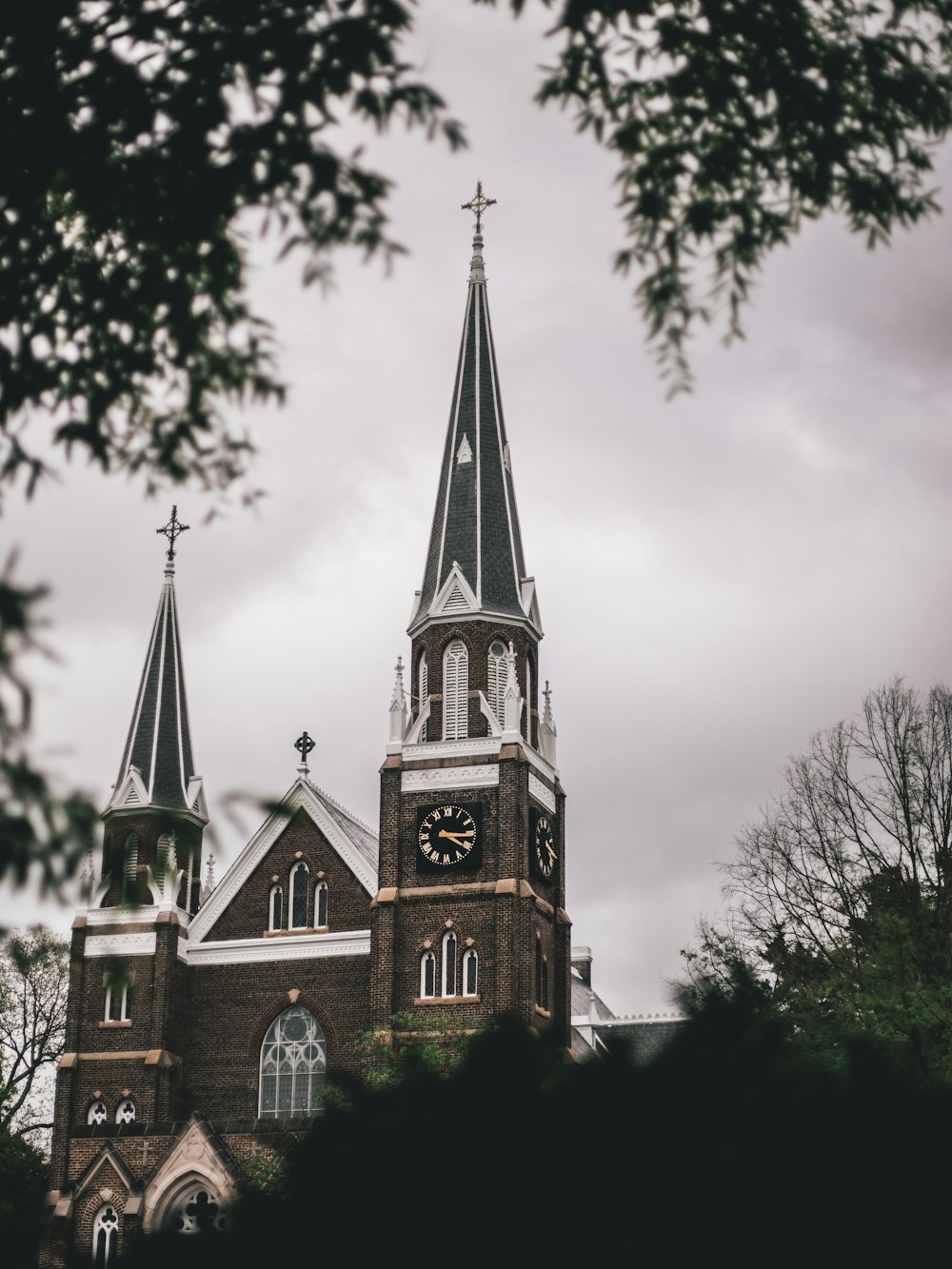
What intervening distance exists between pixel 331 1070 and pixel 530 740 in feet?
130

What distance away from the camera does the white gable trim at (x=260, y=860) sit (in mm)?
47188

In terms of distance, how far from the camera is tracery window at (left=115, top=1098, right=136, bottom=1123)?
45.7 meters

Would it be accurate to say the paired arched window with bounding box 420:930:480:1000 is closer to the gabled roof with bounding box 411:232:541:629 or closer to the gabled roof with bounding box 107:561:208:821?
the gabled roof with bounding box 107:561:208:821

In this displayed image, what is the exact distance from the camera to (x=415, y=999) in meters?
43.5

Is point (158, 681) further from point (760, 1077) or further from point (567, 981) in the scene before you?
point (760, 1077)

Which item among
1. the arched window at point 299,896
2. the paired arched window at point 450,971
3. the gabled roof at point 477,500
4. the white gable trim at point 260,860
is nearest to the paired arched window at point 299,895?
the arched window at point 299,896

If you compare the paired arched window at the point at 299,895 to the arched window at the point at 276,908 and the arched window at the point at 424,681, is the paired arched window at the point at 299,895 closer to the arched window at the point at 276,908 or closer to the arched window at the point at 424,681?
the arched window at the point at 276,908

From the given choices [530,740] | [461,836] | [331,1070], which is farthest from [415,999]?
[331,1070]

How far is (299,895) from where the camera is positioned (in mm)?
47656

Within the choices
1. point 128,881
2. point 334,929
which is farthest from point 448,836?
point 128,881

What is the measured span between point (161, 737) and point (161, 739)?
83 mm

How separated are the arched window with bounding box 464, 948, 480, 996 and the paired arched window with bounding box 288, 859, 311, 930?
5.58 meters

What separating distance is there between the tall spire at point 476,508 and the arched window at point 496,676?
1012 mm

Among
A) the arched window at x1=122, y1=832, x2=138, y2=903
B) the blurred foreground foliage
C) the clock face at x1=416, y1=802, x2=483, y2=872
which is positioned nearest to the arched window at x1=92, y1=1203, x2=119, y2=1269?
the clock face at x1=416, y1=802, x2=483, y2=872
